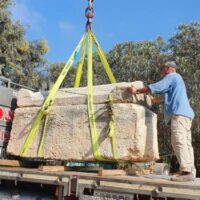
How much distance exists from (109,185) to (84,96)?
1719 millimetres

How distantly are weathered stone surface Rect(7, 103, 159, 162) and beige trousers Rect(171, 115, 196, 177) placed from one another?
52cm

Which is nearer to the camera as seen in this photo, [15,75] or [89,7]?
[89,7]

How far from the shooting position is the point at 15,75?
1716cm

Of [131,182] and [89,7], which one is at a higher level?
[89,7]

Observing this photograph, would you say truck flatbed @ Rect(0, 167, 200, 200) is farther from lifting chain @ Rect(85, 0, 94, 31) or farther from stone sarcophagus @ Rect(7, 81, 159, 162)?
lifting chain @ Rect(85, 0, 94, 31)

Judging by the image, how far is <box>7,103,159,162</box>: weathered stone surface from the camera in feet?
16.6

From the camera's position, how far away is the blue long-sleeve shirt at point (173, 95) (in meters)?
4.78

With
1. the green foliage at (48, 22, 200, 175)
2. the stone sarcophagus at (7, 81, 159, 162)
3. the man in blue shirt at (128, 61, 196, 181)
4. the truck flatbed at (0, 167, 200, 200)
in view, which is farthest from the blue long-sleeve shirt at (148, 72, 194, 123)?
the green foliage at (48, 22, 200, 175)

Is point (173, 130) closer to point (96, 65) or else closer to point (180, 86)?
point (180, 86)

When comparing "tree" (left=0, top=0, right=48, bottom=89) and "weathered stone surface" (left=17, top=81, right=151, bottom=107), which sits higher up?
"tree" (left=0, top=0, right=48, bottom=89)

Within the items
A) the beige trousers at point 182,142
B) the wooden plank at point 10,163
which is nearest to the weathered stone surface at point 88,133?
the wooden plank at point 10,163

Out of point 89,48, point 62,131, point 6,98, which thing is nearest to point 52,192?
point 62,131

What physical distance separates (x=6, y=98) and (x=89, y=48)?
1.53 metres

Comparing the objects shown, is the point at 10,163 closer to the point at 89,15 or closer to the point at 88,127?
the point at 88,127
